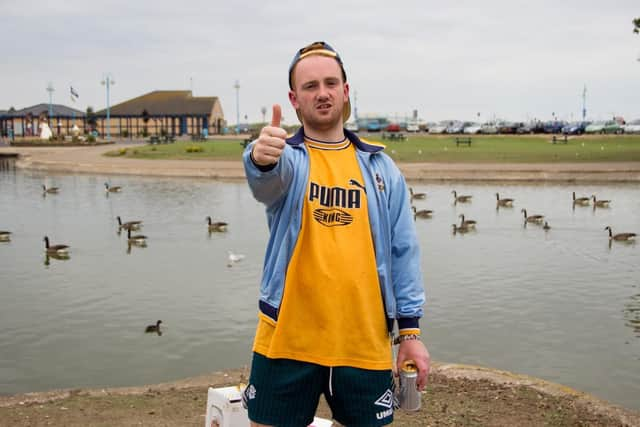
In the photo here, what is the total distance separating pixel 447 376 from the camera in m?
8.68

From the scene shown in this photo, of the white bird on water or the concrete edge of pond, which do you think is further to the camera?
the white bird on water

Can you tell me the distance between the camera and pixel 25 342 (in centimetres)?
1179

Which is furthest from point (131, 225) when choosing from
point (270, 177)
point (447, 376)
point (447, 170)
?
point (447, 170)

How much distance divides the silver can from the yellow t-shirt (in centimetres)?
21

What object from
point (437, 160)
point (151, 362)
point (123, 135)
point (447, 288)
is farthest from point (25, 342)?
point (123, 135)

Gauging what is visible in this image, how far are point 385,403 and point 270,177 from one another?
1.32m

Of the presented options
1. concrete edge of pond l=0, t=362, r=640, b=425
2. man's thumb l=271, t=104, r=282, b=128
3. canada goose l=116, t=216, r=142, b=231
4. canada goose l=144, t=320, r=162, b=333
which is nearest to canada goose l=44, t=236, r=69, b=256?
canada goose l=116, t=216, r=142, b=231

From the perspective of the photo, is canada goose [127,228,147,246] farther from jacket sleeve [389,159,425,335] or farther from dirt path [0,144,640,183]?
dirt path [0,144,640,183]

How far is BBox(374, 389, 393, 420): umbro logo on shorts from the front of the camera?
372 centimetres

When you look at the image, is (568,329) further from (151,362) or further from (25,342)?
(25,342)

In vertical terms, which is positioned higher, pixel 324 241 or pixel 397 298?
pixel 324 241

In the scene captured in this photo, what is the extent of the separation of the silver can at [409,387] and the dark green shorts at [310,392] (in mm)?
172

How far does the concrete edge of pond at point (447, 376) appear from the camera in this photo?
25.1ft

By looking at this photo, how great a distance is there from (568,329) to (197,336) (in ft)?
20.8
